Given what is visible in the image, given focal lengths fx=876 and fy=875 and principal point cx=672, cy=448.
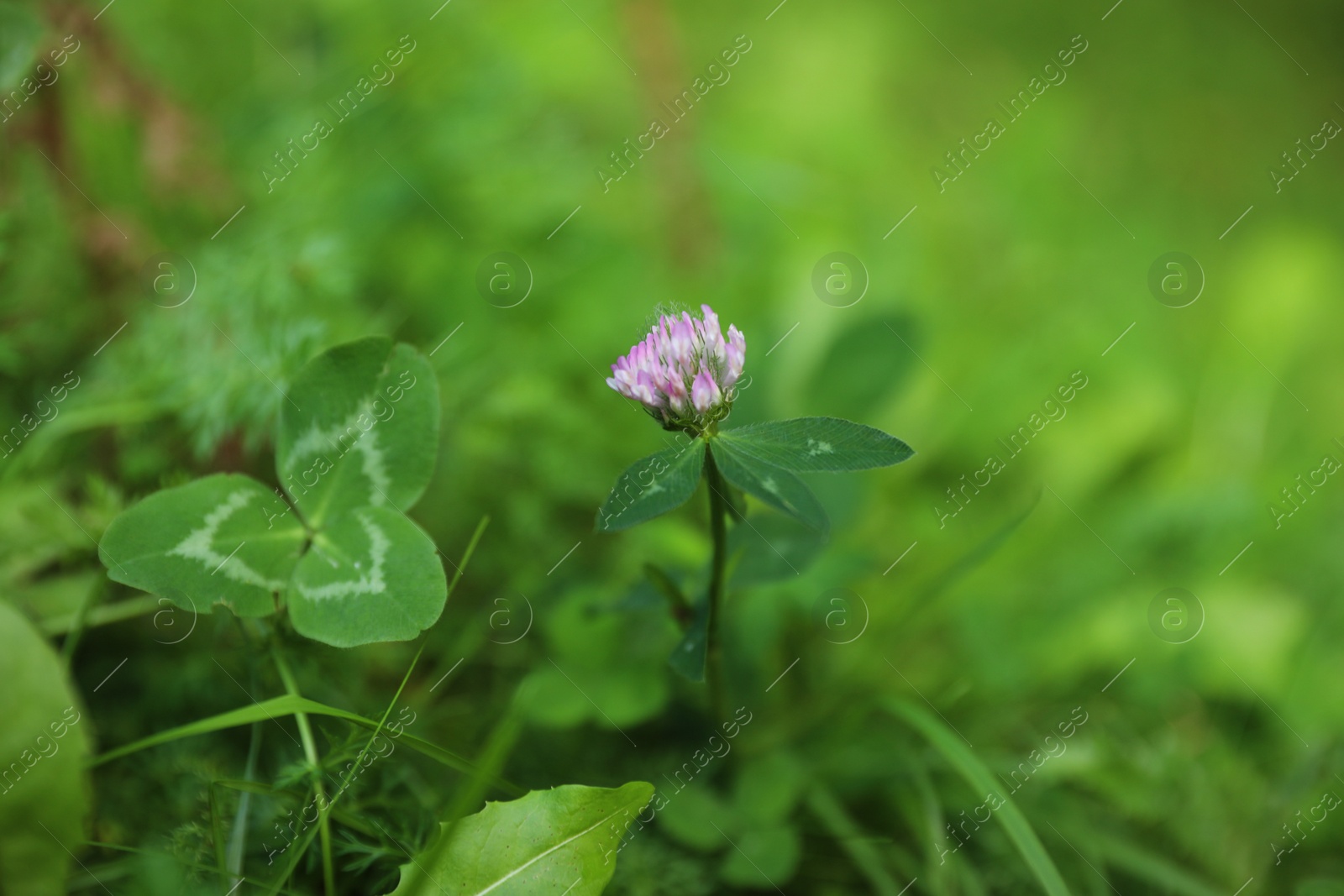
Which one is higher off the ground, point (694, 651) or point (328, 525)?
point (328, 525)

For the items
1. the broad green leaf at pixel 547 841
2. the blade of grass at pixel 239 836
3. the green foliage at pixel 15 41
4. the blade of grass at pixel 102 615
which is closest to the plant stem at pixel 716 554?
the broad green leaf at pixel 547 841

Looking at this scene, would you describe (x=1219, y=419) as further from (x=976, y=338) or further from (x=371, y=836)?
(x=371, y=836)

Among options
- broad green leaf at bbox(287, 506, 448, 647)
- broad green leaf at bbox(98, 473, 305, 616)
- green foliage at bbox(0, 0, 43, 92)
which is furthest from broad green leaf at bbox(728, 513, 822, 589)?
green foliage at bbox(0, 0, 43, 92)

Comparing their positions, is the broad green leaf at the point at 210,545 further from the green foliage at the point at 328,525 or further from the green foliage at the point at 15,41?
the green foliage at the point at 15,41

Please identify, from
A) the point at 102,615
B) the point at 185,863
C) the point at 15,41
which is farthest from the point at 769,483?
the point at 15,41

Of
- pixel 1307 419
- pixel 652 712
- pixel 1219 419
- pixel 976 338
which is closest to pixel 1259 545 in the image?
pixel 1219 419

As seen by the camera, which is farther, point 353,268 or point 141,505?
point 353,268

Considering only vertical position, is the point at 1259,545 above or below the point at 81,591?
below

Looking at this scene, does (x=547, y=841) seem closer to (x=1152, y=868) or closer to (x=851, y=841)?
(x=851, y=841)
